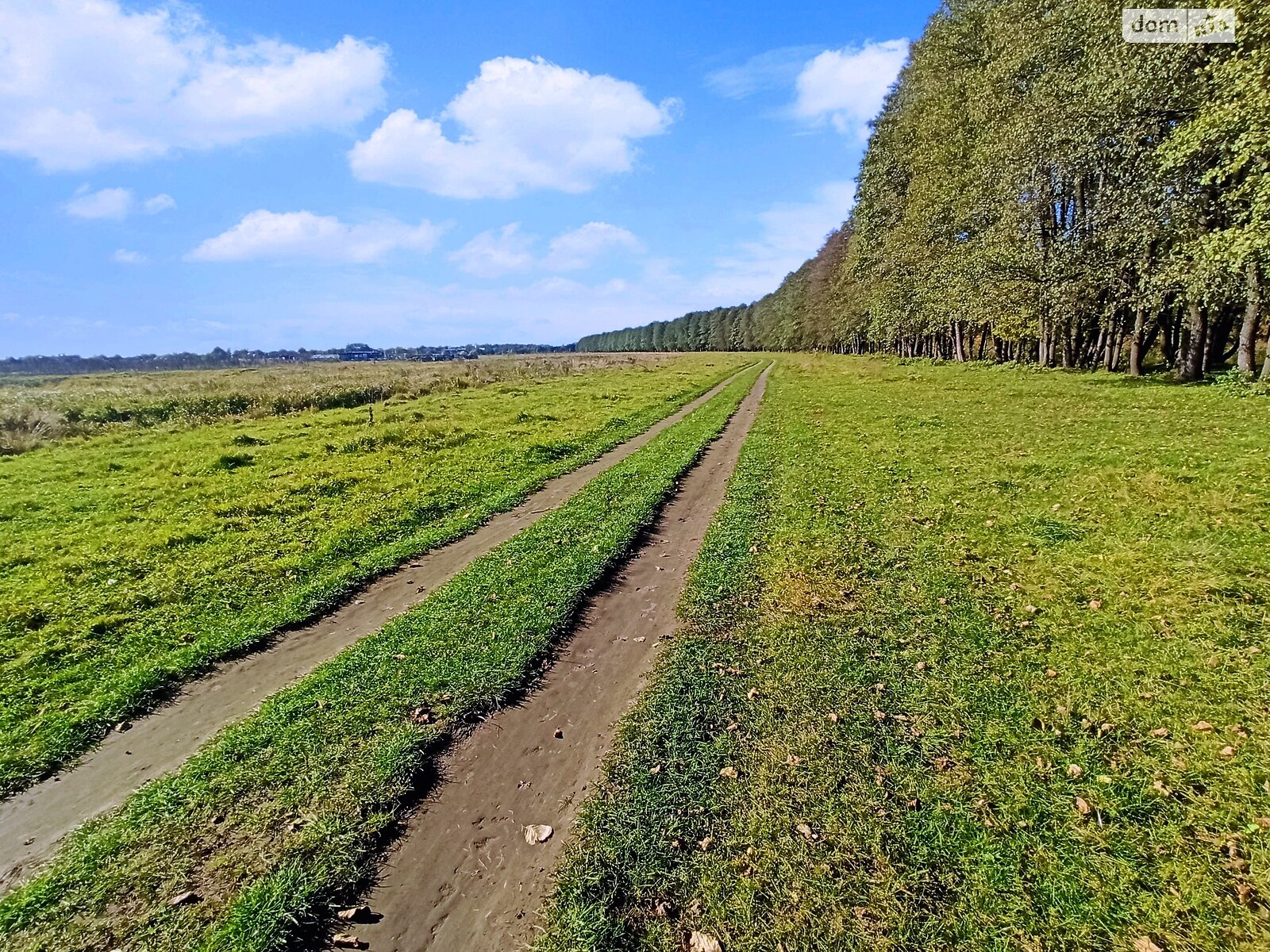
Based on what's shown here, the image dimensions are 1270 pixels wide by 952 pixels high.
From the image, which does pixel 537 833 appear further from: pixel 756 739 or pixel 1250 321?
pixel 1250 321

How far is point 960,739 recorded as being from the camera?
5.09 m

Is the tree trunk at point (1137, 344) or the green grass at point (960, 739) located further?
the tree trunk at point (1137, 344)

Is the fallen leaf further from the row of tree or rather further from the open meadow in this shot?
the row of tree

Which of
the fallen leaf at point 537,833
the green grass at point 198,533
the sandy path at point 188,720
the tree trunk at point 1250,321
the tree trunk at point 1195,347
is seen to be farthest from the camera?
the tree trunk at point 1195,347

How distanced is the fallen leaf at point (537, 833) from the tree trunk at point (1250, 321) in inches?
1076

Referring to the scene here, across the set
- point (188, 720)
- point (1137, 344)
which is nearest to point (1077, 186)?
point (1137, 344)

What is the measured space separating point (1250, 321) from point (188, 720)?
33788 mm

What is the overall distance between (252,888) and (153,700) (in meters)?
3.80

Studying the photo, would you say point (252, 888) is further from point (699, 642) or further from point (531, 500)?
point (531, 500)

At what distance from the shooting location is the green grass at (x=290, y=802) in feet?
12.4

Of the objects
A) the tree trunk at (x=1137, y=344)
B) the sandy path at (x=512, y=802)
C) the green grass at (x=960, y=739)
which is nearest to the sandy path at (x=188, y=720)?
the sandy path at (x=512, y=802)

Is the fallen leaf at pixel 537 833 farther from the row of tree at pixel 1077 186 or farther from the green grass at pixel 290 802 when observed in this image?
the row of tree at pixel 1077 186

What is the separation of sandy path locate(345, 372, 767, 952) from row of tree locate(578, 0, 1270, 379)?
75.3 ft

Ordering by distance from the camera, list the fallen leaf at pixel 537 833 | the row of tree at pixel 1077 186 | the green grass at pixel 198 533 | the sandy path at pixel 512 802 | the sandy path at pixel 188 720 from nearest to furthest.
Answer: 1. the sandy path at pixel 512 802
2. the fallen leaf at pixel 537 833
3. the sandy path at pixel 188 720
4. the green grass at pixel 198 533
5. the row of tree at pixel 1077 186
